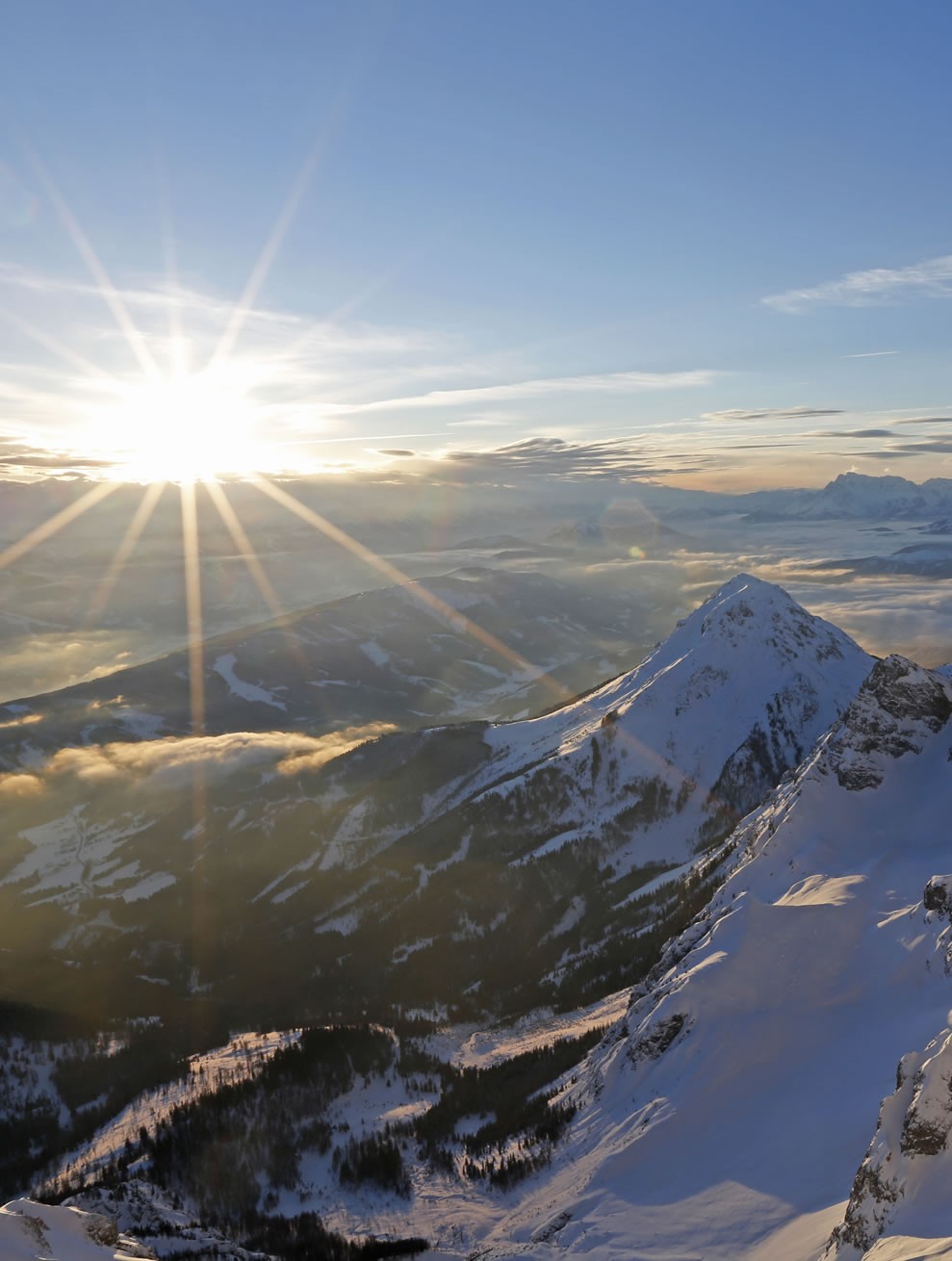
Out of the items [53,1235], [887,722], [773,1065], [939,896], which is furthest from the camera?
[887,722]

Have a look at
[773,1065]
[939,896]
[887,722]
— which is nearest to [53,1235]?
[773,1065]

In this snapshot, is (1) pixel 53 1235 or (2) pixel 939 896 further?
(2) pixel 939 896

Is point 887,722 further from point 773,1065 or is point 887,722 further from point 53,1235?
point 53,1235

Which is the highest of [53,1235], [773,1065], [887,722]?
[887,722]

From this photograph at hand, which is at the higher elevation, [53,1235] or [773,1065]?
[53,1235]

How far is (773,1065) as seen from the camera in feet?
334

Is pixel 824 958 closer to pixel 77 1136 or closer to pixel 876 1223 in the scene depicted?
pixel 876 1223

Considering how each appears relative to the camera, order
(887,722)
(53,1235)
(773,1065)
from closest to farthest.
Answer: (53,1235), (773,1065), (887,722)

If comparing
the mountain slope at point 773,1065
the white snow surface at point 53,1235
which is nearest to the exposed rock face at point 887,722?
the mountain slope at point 773,1065

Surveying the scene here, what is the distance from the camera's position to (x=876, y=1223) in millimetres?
56500

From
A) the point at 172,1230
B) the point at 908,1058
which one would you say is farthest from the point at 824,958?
the point at 172,1230

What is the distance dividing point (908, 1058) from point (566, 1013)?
143261 millimetres

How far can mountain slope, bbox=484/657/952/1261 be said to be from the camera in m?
80.5

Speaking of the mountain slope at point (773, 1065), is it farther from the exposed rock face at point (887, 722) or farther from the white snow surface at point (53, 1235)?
the white snow surface at point (53, 1235)
